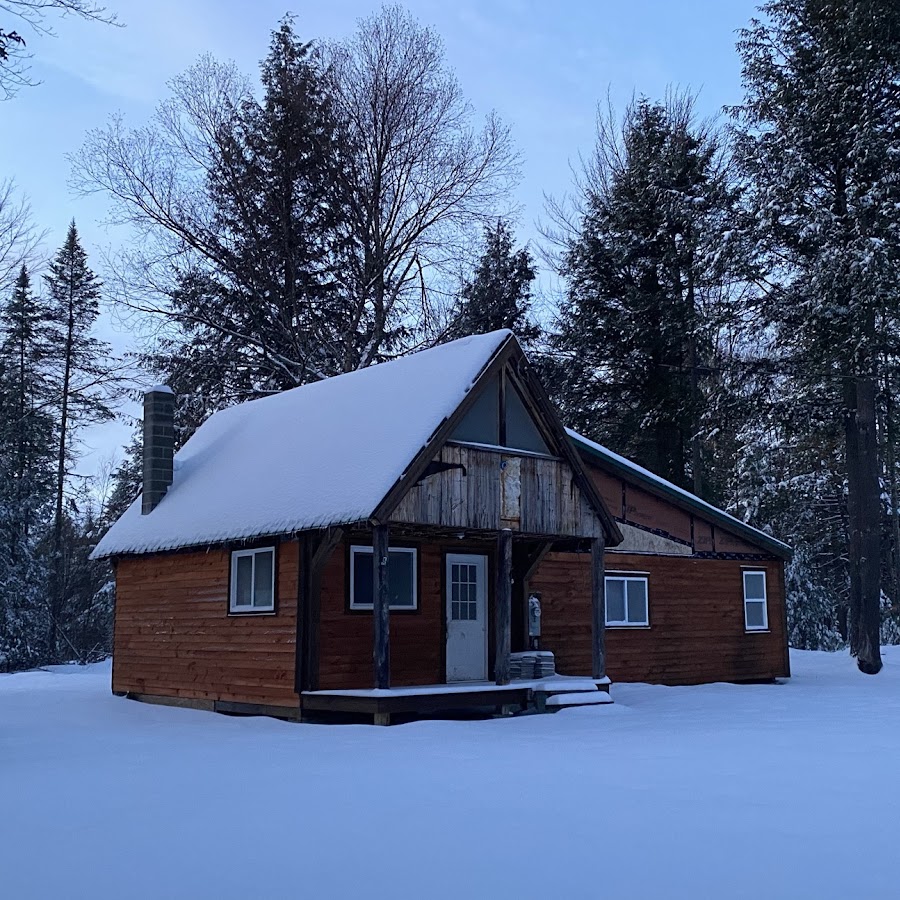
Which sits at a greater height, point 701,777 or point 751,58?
point 751,58

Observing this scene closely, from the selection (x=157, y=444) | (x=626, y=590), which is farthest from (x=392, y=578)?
(x=157, y=444)

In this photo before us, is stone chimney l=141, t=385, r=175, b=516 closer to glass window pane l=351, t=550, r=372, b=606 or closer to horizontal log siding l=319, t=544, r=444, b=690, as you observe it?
glass window pane l=351, t=550, r=372, b=606

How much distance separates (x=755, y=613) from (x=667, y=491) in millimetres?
4044

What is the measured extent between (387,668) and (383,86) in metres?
21.6

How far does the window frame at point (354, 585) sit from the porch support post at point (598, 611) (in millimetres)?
2923

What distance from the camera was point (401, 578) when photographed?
17.3 metres

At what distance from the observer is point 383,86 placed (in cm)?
3158

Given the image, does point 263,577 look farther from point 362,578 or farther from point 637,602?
point 637,602

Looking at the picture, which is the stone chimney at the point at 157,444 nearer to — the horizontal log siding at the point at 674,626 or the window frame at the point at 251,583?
the window frame at the point at 251,583

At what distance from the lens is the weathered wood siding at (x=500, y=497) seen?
15.3m

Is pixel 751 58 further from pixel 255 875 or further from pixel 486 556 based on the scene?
pixel 255 875

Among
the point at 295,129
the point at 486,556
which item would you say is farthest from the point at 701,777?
the point at 295,129

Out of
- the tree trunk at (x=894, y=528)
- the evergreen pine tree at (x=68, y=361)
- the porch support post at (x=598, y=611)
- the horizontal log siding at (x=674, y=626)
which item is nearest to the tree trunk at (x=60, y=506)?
the evergreen pine tree at (x=68, y=361)

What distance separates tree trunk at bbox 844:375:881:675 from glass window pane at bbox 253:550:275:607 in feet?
49.9
